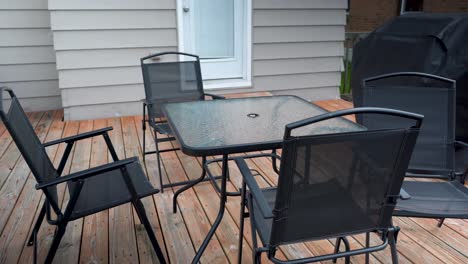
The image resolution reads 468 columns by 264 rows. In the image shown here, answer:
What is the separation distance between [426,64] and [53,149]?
322 centimetres

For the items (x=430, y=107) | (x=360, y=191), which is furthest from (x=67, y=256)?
(x=430, y=107)

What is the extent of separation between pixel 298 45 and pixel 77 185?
154 inches

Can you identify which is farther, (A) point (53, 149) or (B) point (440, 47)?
(A) point (53, 149)

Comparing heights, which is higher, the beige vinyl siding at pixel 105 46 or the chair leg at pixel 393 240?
the beige vinyl siding at pixel 105 46

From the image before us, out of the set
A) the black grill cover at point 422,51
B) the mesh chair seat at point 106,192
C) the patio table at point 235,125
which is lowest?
the mesh chair seat at point 106,192

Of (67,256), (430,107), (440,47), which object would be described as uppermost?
(440,47)

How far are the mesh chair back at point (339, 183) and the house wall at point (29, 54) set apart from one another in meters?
4.21

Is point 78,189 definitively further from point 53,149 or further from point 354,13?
point 354,13

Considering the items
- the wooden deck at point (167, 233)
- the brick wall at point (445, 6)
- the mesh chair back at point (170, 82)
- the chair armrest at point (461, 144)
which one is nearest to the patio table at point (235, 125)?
the wooden deck at point (167, 233)

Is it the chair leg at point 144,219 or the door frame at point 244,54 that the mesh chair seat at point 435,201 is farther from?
the door frame at point 244,54

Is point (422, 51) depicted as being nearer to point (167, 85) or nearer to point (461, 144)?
point (461, 144)

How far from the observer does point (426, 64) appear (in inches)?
114

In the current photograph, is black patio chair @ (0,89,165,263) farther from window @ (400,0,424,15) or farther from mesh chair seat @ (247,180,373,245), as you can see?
window @ (400,0,424,15)

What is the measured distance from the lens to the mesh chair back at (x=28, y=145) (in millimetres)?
1548
